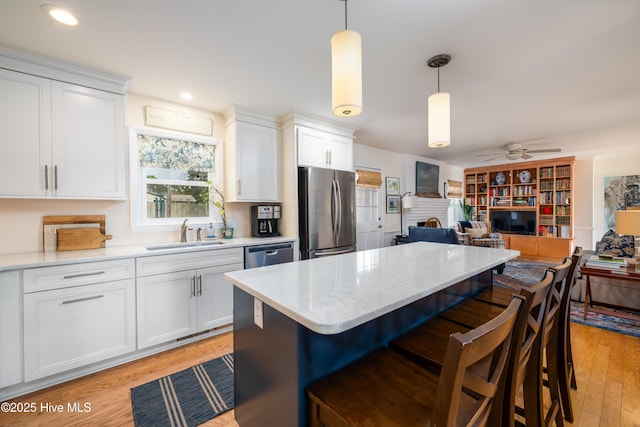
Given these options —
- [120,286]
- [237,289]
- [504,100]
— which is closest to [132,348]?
[120,286]

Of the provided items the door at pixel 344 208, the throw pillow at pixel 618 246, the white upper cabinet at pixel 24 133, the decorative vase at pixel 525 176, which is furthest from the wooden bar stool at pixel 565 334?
the decorative vase at pixel 525 176

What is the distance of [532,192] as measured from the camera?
6895 millimetres

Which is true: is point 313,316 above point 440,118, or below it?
below

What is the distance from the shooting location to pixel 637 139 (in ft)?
15.1

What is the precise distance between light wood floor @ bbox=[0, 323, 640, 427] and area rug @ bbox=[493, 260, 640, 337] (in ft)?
0.64

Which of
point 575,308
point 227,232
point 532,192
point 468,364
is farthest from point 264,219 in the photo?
point 532,192

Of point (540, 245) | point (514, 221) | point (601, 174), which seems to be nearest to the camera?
point (601, 174)

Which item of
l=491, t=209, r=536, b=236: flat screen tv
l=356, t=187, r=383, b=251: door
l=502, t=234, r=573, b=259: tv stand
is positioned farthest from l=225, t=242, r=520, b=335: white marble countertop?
l=491, t=209, r=536, b=236: flat screen tv

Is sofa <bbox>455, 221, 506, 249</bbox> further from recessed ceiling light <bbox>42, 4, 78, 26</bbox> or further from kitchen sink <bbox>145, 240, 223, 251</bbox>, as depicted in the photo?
recessed ceiling light <bbox>42, 4, 78, 26</bbox>

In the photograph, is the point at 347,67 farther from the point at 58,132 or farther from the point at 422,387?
the point at 58,132

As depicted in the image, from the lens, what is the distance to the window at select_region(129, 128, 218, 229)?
2787 mm

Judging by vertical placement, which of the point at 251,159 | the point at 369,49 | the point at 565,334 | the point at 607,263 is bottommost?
the point at 565,334

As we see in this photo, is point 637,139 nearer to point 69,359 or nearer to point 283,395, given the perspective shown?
point 283,395

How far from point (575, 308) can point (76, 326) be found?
16.7ft
